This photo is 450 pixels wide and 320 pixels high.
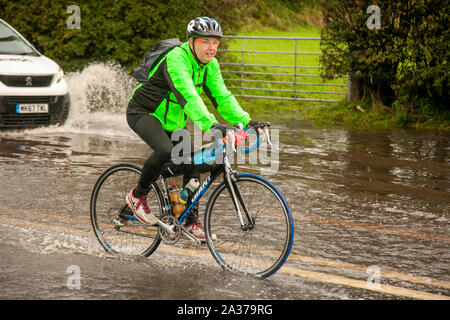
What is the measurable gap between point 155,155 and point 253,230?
935 millimetres

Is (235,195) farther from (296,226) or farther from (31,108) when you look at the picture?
(31,108)

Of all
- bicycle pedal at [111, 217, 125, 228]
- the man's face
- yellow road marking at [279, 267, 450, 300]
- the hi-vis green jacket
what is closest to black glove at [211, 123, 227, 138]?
the hi-vis green jacket

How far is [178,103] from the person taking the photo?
5.20m

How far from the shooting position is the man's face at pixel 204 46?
203 inches

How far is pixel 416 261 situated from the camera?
5.47m

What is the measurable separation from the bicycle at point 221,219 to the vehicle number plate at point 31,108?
5.95 metres

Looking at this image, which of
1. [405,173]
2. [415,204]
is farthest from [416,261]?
[405,173]

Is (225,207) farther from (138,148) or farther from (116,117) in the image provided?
(116,117)

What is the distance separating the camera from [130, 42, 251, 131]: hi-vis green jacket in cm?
509

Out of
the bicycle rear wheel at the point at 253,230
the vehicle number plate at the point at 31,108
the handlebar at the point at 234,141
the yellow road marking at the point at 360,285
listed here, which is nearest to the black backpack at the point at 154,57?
the handlebar at the point at 234,141

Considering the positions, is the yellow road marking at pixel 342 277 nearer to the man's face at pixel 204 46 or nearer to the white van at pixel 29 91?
the man's face at pixel 204 46

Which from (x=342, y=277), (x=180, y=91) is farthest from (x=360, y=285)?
(x=180, y=91)

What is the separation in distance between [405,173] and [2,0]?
1170 cm

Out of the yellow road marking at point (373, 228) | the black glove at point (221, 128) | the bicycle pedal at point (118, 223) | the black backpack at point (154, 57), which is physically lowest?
the yellow road marking at point (373, 228)
